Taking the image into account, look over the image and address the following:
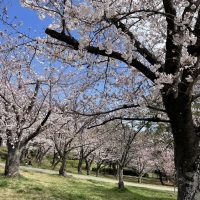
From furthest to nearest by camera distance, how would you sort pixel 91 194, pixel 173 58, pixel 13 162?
pixel 13 162
pixel 91 194
pixel 173 58

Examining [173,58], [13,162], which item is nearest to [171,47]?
[173,58]

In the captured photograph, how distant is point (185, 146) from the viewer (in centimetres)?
737

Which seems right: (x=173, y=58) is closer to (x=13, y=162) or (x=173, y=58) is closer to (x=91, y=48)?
(x=91, y=48)

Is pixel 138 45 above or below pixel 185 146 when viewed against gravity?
above

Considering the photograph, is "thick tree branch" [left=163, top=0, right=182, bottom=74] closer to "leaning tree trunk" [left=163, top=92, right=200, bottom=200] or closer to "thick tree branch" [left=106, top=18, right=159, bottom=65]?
"thick tree branch" [left=106, top=18, right=159, bottom=65]

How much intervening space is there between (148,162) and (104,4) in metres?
51.9

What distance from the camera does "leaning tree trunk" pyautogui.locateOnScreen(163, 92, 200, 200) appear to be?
7215 mm

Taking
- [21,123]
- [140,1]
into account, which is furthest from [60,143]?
[140,1]

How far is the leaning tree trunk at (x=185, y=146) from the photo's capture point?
721cm

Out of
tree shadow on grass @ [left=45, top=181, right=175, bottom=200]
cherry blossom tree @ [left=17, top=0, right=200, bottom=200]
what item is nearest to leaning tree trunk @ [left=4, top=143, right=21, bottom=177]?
tree shadow on grass @ [left=45, top=181, right=175, bottom=200]

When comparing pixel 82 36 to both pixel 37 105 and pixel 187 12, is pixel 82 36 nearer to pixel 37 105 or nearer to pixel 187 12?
pixel 187 12

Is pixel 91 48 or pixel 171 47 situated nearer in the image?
pixel 171 47

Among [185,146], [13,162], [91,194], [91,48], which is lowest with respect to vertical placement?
[91,194]

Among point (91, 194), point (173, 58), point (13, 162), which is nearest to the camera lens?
point (173, 58)
